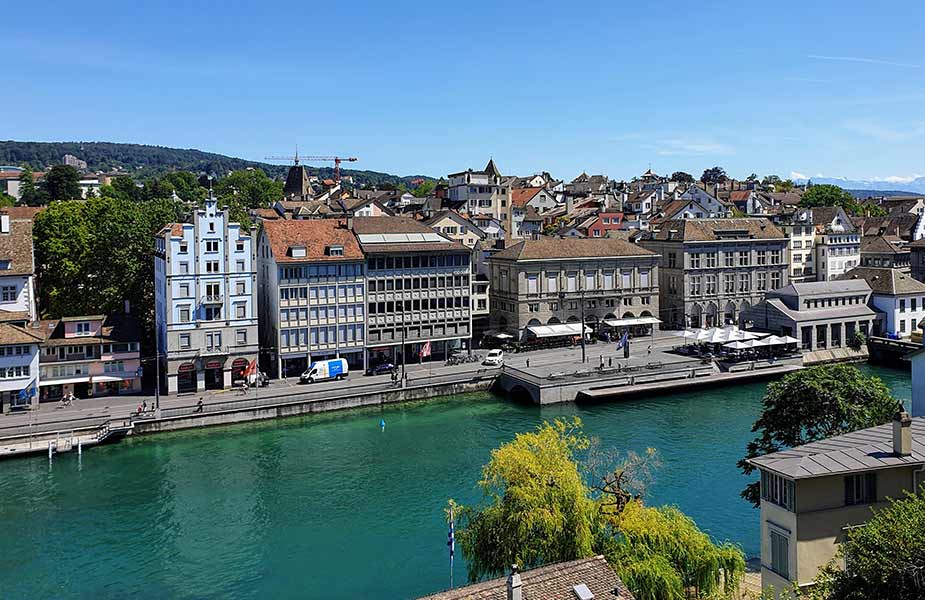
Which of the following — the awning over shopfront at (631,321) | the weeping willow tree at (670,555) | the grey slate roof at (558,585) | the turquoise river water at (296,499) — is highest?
the awning over shopfront at (631,321)

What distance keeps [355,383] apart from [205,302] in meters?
11.6

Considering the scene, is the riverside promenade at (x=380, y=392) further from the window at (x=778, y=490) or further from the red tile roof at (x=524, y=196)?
the red tile roof at (x=524, y=196)

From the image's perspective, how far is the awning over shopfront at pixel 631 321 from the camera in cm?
7834

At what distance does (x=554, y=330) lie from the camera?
74.9 meters

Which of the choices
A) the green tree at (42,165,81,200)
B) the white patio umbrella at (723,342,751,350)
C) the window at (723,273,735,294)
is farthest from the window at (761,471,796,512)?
the green tree at (42,165,81,200)

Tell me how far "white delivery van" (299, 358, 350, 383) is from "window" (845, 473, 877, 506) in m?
44.1

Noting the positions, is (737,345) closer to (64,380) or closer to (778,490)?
(778,490)

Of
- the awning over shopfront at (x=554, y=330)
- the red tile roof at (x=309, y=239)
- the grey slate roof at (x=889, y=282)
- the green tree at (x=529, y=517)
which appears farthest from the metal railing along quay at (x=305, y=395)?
the grey slate roof at (x=889, y=282)

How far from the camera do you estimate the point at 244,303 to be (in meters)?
61.7

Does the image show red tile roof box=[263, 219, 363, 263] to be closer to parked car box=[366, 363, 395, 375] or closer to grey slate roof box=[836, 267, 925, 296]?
parked car box=[366, 363, 395, 375]

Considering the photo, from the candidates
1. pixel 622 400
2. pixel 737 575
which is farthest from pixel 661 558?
pixel 622 400

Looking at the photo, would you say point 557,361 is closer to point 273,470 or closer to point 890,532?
point 273,470

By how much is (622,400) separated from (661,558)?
36.2 meters

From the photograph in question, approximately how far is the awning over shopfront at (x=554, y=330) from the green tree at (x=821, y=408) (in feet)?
129
